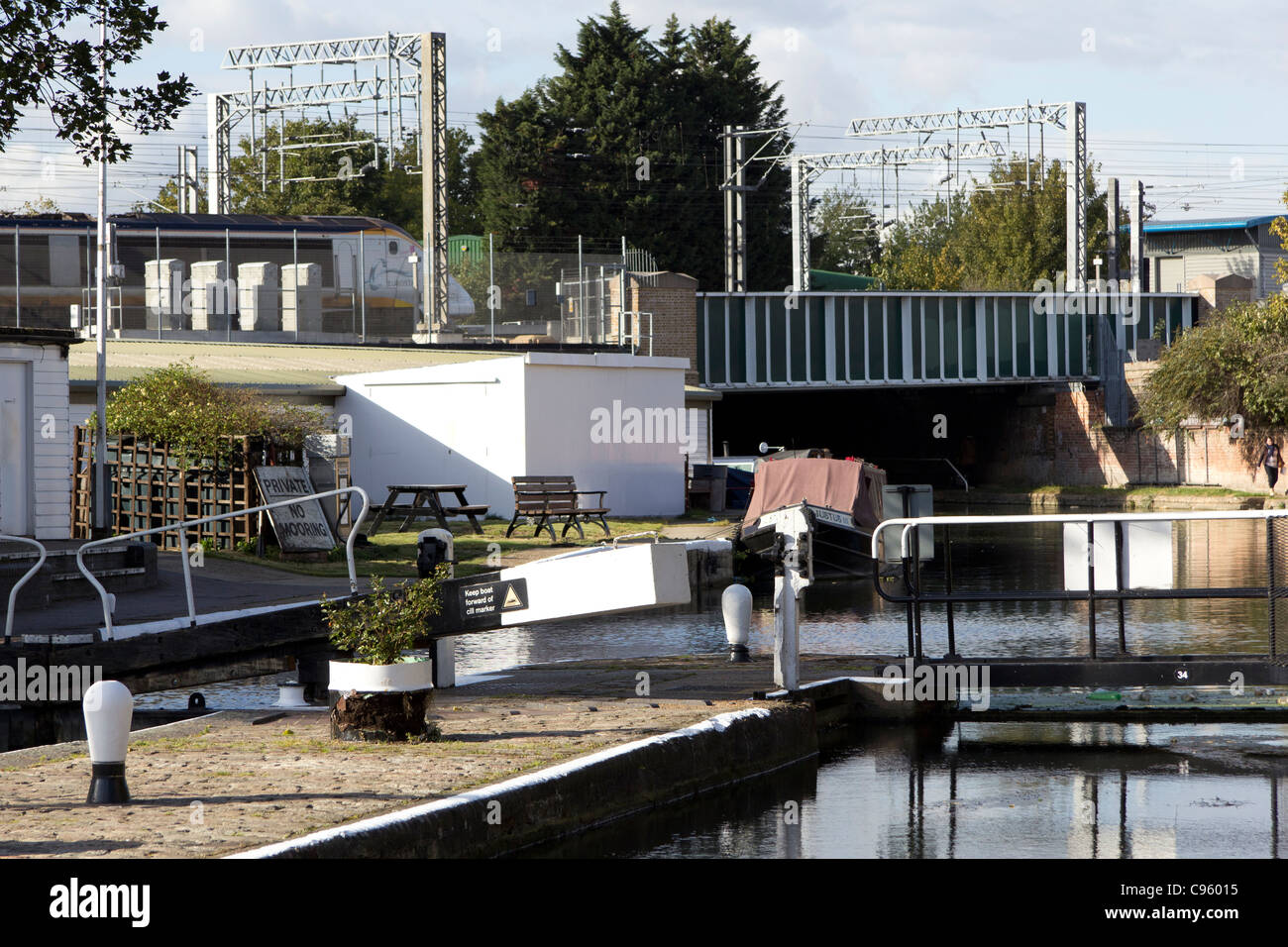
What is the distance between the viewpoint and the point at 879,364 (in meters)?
51.8

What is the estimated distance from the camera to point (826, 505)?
26578mm

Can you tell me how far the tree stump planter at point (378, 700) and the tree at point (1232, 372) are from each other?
4163 cm

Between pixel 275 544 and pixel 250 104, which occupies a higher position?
pixel 250 104

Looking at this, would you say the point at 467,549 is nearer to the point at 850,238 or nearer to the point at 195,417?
the point at 195,417

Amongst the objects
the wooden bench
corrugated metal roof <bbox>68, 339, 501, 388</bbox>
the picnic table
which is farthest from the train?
the wooden bench

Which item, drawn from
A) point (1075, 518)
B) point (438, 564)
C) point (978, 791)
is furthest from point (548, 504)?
point (978, 791)

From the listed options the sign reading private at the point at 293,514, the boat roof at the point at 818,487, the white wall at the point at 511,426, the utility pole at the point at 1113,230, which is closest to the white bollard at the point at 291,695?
the sign reading private at the point at 293,514

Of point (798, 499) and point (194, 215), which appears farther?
point (194, 215)

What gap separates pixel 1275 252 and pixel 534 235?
133ft

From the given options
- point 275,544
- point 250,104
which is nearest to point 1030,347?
point 250,104

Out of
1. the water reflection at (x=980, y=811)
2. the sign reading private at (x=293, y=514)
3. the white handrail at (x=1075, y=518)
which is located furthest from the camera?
the sign reading private at (x=293, y=514)

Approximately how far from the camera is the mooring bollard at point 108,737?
7406 millimetres

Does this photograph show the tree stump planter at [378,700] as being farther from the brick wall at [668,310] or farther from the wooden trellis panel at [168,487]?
the brick wall at [668,310]
